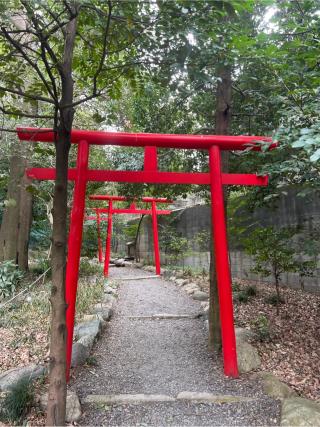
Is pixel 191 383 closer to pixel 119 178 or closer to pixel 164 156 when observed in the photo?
pixel 119 178

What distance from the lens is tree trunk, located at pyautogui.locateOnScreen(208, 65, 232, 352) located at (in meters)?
4.11

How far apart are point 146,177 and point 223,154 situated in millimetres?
1203

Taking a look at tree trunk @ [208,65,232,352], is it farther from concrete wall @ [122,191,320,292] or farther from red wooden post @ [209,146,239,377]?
concrete wall @ [122,191,320,292]

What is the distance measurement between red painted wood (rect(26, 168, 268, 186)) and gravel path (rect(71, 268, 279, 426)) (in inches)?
80.8

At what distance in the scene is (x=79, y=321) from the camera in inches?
197

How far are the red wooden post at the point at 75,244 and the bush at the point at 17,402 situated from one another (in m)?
0.57

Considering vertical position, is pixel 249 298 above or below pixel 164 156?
below

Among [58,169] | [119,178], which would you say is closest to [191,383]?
[119,178]

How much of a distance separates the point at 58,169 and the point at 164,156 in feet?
9.40

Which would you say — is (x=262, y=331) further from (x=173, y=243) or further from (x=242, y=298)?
(x=173, y=243)

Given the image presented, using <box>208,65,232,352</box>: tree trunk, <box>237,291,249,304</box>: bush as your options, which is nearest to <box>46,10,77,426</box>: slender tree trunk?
<box>208,65,232,352</box>: tree trunk

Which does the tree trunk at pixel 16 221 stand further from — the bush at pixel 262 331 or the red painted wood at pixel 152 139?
the bush at pixel 262 331

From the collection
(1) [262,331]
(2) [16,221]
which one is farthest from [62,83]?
(2) [16,221]

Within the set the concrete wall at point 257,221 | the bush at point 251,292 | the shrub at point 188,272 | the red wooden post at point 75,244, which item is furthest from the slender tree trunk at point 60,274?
the shrub at point 188,272
